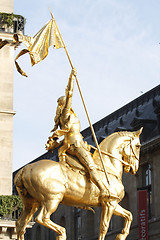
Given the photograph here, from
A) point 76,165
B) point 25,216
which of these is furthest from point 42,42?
point 25,216

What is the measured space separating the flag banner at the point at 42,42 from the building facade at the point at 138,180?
3111cm

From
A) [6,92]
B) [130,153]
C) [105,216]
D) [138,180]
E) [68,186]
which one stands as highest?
[6,92]

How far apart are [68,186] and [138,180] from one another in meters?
35.5

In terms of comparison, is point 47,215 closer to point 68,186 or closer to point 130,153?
point 68,186

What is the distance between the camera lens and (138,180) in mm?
48344

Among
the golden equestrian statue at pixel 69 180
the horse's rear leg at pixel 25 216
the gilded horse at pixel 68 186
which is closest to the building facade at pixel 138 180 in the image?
the gilded horse at pixel 68 186

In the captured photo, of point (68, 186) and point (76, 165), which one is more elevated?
point (76, 165)

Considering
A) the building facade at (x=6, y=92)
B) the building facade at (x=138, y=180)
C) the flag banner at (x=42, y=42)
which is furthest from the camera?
the building facade at (x=138, y=180)

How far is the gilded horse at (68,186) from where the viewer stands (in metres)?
13.0

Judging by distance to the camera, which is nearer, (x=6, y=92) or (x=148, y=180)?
(x=6, y=92)

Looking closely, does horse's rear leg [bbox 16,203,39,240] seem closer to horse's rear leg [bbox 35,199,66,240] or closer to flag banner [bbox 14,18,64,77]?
horse's rear leg [bbox 35,199,66,240]

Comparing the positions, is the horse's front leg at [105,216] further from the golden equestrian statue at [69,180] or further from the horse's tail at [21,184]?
the horse's tail at [21,184]

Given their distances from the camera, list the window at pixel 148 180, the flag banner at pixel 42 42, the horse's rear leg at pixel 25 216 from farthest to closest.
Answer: the window at pixel 148 180
the flag banner at pixel 42 42
the horse's rear leg at pixel 25 216

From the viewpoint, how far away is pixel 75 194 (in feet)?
43.7
